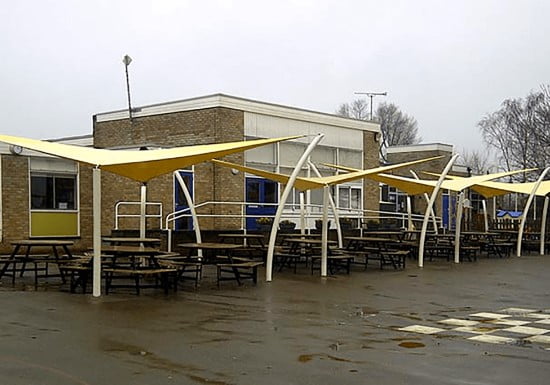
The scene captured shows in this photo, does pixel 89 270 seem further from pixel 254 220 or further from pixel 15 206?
pixel 254 220

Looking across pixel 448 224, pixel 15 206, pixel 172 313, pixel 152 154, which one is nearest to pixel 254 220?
pixel 15 206

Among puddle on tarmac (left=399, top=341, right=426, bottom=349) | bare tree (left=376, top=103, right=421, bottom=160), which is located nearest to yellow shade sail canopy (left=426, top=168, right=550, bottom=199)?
puddle on tarmac (left=399, top=341, right=426, bottom=349)

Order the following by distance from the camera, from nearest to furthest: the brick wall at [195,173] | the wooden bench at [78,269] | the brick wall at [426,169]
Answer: the wooden bench at [78,269] → the brick wall at [195,173] → the brick wall at [426,169]

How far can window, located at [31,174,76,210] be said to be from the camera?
18.4 metres

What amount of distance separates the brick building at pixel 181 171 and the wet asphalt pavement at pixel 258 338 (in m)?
6.77

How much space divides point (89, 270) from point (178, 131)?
10979 mm

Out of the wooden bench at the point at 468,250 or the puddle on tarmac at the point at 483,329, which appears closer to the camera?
the puddle on tarmac at the point at 483,329

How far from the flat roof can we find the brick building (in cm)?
3

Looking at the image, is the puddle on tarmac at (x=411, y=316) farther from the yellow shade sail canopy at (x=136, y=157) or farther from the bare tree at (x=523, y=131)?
the bare tree at (x=523, y=131)

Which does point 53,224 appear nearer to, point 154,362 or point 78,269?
point 78,269

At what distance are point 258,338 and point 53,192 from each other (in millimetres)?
13330

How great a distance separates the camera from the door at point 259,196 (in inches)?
813

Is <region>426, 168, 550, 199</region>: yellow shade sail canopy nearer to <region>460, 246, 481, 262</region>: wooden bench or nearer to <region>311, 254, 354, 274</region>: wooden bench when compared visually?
<region>460, 246, 481, 262</region>: wooden bench

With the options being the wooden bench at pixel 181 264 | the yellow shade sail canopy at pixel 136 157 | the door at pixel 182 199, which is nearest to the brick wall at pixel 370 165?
the door at pixel 182 199
